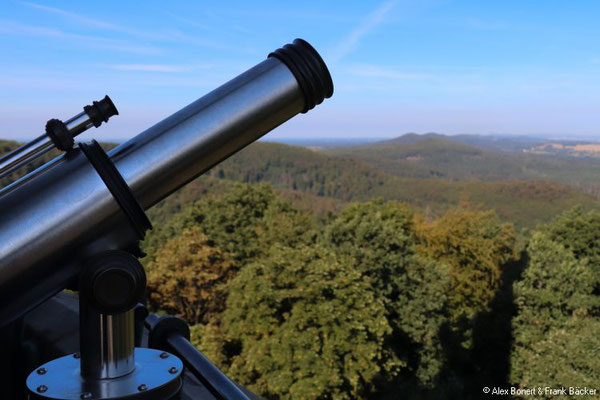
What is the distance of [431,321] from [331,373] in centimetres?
699

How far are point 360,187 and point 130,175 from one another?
131 m

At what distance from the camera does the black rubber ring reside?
1.26m

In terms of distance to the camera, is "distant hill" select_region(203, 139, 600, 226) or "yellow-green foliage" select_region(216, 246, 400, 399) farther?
"distant hill" select_region(203, 139, 600, 226)

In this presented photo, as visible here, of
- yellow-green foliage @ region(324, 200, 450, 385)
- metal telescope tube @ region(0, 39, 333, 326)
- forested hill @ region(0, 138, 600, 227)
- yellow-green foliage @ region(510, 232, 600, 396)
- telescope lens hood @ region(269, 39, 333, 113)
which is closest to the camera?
metal telescope tube @ region(0, 39, 333, 326)

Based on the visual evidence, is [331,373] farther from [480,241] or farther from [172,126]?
[480,241]

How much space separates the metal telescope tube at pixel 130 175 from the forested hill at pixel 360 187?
213 feet

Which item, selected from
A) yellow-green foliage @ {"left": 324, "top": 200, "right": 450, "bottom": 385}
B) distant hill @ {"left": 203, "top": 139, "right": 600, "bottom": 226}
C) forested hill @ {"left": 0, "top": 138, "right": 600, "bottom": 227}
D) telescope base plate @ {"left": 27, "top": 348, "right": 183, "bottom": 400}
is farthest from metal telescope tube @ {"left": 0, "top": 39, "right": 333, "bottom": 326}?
distant hill @ {"left": 203, "top": 139, "right": 600, "bottom": 226}

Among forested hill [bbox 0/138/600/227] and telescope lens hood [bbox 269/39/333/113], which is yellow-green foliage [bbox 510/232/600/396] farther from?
forested hill [bbox 0/138/600/227]

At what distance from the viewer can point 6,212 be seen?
46.8 inches

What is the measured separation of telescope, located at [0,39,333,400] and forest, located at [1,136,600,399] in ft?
44.6

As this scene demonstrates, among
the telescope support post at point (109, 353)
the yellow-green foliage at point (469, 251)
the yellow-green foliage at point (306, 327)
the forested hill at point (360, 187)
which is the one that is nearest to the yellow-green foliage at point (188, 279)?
the yellow-green foliage at point (306, 327)

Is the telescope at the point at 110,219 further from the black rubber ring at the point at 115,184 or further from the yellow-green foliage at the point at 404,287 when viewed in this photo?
the yellow-green foliage at the point at 404,287

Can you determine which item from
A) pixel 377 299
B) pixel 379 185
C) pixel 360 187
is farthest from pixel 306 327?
pixel 360 187

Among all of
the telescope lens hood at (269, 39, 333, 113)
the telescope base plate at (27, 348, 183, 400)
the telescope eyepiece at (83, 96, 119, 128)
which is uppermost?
the telescope lens hood at (269, 39, 333, 113)
